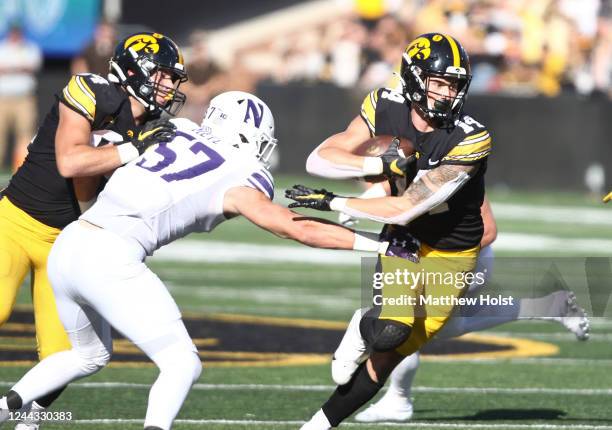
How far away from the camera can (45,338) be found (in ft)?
20.9

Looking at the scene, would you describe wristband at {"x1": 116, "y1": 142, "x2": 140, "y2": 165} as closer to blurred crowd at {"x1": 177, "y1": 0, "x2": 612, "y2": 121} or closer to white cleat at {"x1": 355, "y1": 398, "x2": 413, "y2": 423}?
white cleat at {"x1": 355, "y1": 398, "x2": 413, "y2": 423}

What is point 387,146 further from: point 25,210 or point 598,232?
point 598,232

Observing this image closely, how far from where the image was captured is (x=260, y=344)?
9.48 m

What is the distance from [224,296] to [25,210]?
534 cm

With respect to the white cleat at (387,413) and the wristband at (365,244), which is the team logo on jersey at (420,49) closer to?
the wristband at (365,244)

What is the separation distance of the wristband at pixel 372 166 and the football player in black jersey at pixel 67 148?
108cm

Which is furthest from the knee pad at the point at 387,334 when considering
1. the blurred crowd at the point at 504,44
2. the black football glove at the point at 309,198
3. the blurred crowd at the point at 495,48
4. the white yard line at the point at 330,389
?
the blurred crowd at the point at 504,44

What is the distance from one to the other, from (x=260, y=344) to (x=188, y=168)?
4130 millimetres

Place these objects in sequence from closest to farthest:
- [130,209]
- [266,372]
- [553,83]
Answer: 1. [130,209]
2. [266,372]
3. [553,83]

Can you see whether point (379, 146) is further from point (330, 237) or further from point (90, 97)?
point (90, 97)

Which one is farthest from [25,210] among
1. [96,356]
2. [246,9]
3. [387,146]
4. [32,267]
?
[246,9]

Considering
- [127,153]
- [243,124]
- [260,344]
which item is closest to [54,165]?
[127,153]

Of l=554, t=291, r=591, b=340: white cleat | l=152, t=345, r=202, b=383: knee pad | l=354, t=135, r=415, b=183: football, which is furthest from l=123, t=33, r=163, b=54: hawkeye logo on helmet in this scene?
l=554, t=291, r=591, b=340: white cleat

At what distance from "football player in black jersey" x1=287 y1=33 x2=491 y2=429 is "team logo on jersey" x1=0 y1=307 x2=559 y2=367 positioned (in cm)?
273
